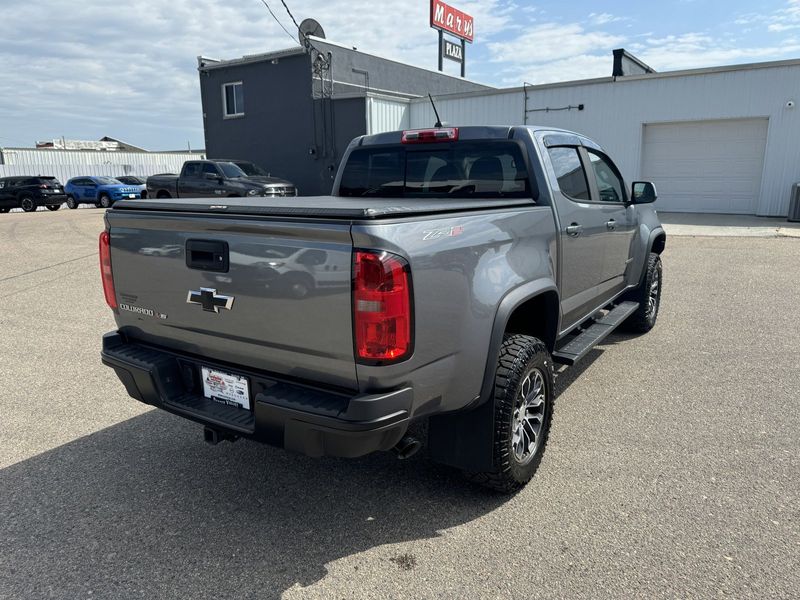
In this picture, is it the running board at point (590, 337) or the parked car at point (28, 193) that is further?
the parked car at point (28, 193)

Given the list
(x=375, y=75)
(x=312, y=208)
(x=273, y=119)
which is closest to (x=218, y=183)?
(x=273, y=119)

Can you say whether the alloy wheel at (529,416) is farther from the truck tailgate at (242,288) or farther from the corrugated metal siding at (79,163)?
the corrugated metal siding at (79,163)

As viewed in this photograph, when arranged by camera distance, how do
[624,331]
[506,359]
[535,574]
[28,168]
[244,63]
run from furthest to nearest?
[28,168] < [244,63] < [624,331] < [506,359] < [535,574]

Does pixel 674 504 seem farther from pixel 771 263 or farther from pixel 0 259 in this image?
pixel 0 259

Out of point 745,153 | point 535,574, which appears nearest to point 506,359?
point 535,574

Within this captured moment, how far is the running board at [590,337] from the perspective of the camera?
3691 millimetres

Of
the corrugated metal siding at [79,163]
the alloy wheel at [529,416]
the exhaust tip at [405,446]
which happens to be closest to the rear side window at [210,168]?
the alloy wheel at [529,416]

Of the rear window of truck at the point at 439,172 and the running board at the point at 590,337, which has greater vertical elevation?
the rear window of truck at the point at 439,172

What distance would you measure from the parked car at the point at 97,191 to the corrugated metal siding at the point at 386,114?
1290 centimetres

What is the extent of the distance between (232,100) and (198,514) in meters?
22.8

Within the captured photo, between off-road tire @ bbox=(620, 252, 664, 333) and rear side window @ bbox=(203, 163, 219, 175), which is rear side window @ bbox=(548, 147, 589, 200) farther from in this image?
rear side window @ bbox=(203, 163, 219, 175)

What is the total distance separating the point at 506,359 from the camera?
2969mm

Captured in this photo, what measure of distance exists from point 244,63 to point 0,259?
13.5 metres

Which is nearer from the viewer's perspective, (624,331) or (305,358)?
(305,358)
